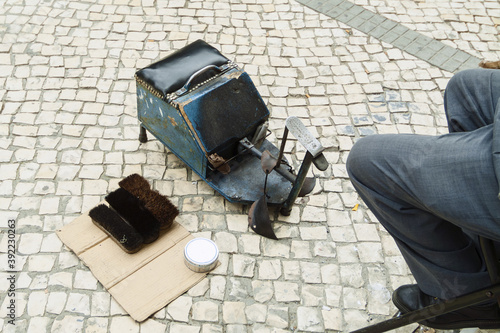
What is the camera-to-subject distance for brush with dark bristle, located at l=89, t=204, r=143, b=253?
3186 millimetres

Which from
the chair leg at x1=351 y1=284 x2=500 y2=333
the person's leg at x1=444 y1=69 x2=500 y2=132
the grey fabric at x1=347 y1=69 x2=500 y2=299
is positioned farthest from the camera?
the person's leg at x1=444 y1=69 x2=500 y2=132

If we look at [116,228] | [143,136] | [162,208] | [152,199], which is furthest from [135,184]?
[143,136]

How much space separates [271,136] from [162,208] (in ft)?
4.12

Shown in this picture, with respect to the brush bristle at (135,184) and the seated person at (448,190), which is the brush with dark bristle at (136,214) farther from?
the seated person at (448,190)

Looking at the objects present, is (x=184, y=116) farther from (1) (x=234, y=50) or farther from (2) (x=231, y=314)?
(1) (x=234, y=50)

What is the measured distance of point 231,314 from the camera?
303cm

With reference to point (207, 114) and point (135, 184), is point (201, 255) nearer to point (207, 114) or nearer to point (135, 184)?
point (135, 184)

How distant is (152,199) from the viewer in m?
3.43

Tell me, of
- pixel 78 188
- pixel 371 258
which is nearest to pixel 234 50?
pixel 78 188

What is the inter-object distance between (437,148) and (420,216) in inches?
13.3

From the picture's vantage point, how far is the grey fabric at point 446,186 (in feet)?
6.27

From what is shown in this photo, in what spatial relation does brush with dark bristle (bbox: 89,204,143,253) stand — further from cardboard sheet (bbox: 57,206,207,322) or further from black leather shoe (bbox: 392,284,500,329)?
black leather shoe (bbox: 392,284,500,329)

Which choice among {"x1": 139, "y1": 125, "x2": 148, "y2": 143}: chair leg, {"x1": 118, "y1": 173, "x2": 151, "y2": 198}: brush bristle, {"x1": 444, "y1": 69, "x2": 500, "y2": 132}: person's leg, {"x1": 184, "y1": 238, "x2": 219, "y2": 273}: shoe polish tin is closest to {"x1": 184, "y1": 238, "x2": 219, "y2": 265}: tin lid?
{"x1": 184, "y1": 238, "x2": 219, "y2": 273}: shoe polish tin

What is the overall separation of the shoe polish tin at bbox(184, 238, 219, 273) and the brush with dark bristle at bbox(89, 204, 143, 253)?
13.0 inches
